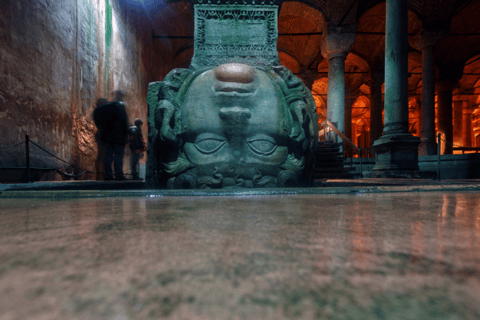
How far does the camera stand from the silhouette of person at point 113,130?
588 centimetres

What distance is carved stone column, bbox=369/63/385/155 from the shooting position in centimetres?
1188

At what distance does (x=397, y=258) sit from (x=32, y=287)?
49cm

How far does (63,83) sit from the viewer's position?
16.5 ft

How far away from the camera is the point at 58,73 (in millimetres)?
4902

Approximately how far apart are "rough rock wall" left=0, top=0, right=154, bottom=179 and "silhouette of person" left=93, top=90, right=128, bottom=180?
224 millimetres

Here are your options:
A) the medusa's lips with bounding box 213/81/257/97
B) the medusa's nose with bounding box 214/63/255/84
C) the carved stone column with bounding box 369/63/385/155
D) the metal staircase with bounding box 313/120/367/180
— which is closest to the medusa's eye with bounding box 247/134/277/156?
the medusa's lips with bounding box 213/81/257/97

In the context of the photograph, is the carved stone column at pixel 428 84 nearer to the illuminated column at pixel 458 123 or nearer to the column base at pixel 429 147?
the column base at pixel 429 147

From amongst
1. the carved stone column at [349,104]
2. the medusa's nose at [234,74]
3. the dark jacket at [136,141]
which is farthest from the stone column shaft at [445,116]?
the medusa's nose at [234,74]

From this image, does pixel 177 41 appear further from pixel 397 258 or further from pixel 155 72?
pixel 397 258

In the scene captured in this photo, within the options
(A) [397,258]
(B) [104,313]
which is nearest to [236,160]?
(A) [397,258]

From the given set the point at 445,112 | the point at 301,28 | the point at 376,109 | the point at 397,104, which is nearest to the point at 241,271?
the point at 397,104

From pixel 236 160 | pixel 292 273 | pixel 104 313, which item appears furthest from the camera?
pixel 236 160

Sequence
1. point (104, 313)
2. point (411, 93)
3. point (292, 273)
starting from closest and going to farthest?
point (104, 313), point (292, 273), point (411, 93)

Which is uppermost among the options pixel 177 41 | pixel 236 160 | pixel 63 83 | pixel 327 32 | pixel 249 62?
pixel 177 41
